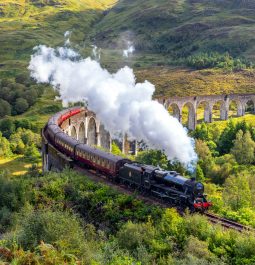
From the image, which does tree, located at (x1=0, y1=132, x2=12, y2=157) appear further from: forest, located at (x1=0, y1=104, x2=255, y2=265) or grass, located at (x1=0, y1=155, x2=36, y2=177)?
forest, located at (x1=0, y1=104, x2=255, y2=265)

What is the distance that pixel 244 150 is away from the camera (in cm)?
5347

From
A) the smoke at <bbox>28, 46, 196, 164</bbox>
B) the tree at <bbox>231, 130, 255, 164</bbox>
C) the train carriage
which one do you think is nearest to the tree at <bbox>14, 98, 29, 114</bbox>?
the smoke at <bbox>28, 46, 196, 164</bbox>

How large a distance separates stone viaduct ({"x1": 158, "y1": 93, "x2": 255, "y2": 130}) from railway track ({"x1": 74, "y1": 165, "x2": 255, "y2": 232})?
48.0m

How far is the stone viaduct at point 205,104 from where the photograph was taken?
84.7m

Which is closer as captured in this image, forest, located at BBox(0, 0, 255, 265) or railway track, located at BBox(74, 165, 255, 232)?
forest, located at BBox(0, 0, 255, 265)

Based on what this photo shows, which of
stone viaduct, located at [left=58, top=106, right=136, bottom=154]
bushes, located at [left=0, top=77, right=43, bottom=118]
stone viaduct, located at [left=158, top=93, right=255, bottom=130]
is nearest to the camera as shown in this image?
stone viaduct, located at [left=58, top=106, right=136, bottom=154]

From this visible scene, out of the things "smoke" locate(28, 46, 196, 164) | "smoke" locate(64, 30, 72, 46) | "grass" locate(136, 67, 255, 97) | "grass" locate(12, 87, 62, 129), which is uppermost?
"smoke" locate(64, 30, 72, 46)

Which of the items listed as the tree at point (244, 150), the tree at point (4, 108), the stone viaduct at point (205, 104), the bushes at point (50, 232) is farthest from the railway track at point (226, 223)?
the tree at point (4, 108)

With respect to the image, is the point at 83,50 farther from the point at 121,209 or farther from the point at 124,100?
the point at 121,209

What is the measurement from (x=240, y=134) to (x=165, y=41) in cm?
11761

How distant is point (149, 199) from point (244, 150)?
2987 centimetres

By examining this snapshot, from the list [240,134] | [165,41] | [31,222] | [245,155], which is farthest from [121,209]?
[165,41]

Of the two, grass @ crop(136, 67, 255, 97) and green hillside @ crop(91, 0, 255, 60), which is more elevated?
green hillside @ crop(91, 0, 255, 60)

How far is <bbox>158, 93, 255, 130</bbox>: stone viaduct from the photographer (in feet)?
278
